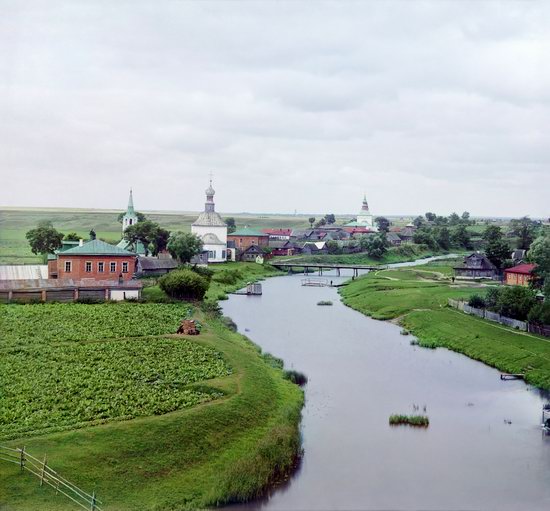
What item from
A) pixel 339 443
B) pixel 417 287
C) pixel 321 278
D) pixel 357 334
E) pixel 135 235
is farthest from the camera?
pixel 321 278

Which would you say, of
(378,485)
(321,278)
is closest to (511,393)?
(378,485)

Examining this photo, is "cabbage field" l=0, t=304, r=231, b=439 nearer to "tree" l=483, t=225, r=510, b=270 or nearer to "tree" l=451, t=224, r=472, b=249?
"tree" l=483, t=225, r=510, b=270

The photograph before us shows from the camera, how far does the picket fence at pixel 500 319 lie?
46531 millimetres

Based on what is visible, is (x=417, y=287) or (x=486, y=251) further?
(x=486, y=251)

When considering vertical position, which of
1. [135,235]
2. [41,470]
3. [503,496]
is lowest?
[503,496]

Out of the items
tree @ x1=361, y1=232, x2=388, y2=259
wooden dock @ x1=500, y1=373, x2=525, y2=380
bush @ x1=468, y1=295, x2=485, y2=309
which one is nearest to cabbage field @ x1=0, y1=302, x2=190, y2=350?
wooden dock @ x1=500, y1=373, x2=525, y2=380

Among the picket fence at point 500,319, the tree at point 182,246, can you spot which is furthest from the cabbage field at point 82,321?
the tree at point 182,246

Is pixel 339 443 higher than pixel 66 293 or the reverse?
the reverse

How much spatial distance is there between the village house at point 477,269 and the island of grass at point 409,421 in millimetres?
56270

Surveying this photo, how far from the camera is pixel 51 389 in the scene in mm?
29812

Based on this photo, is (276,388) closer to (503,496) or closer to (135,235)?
(503,496)

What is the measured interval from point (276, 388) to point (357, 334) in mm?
20269

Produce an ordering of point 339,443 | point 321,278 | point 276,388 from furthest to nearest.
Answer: point 321,278
point 276,388
point 339,443

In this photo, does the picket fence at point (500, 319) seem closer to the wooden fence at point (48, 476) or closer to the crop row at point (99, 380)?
the crop row at point (99, 380)
